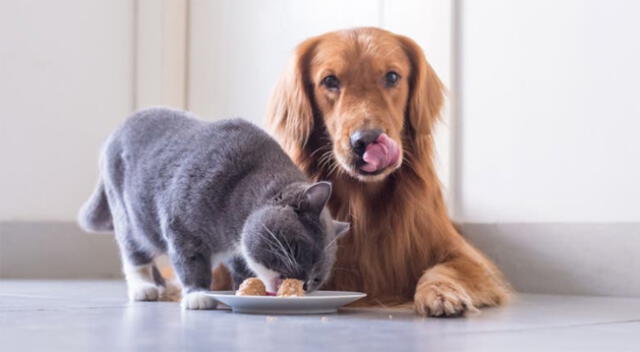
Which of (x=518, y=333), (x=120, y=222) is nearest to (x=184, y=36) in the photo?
(x=120, y=222)

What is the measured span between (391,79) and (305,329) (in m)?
0.83

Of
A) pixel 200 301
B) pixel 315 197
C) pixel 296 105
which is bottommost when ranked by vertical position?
pixel 200 301

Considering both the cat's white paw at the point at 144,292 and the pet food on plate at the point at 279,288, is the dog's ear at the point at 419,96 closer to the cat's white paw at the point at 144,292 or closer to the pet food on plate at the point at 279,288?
the pet food on plate at the point at 279,288

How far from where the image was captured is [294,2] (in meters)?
3.43

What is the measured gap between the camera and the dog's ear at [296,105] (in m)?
2.40

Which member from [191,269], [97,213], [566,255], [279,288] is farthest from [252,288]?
[566,255]

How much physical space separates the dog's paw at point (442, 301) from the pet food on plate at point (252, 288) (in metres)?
0.34

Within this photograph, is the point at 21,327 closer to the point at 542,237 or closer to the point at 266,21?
the point at 542,237

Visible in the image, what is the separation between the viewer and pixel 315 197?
197cm

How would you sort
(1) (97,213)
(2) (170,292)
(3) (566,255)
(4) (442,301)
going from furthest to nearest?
1. (3) (566,255)
2. (1) (97,213)
3. (2) (170,292)
4. (4) (442,301)

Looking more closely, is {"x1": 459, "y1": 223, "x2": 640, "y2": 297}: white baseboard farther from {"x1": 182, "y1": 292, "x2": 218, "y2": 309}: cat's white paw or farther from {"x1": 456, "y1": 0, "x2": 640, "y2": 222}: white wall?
{"x1": 182, "y1": 292, "x2": 218, "y2": 309}: cat's white paw

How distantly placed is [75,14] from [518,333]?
2.34 meters

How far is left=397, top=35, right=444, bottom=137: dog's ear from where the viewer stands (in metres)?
2.42

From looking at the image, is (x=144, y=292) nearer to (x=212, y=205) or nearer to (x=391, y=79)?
(x=212, y=205)
